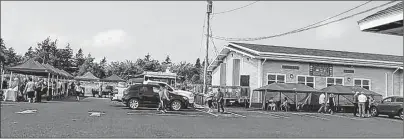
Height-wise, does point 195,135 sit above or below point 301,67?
below

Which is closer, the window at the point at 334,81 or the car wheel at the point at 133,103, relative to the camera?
the car wheel at the point at 133,103

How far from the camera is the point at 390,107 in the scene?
966 inches

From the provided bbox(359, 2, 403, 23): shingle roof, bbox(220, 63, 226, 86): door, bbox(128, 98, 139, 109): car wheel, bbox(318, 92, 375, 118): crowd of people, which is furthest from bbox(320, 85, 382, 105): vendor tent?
bbox(359, 2, 403, 23): shingle roof

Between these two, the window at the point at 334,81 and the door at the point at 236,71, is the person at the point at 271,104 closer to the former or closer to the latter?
the door at the point at 236,71

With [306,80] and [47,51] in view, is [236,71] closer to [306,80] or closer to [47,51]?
[306,80]

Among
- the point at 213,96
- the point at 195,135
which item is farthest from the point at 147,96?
the point at 195,135

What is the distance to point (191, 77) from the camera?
67.9 metres

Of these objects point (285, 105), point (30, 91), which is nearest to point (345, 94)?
point (285, 105)

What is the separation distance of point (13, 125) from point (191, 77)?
55828mm

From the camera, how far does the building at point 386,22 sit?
5.11 m

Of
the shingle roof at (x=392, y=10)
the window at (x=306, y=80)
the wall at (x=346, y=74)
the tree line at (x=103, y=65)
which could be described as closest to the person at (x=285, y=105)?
the wall at (x=346, y=74)

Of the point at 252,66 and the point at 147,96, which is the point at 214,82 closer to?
the point at 252,66

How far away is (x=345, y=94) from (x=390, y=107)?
381 cm

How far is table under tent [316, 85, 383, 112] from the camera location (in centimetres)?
2773
